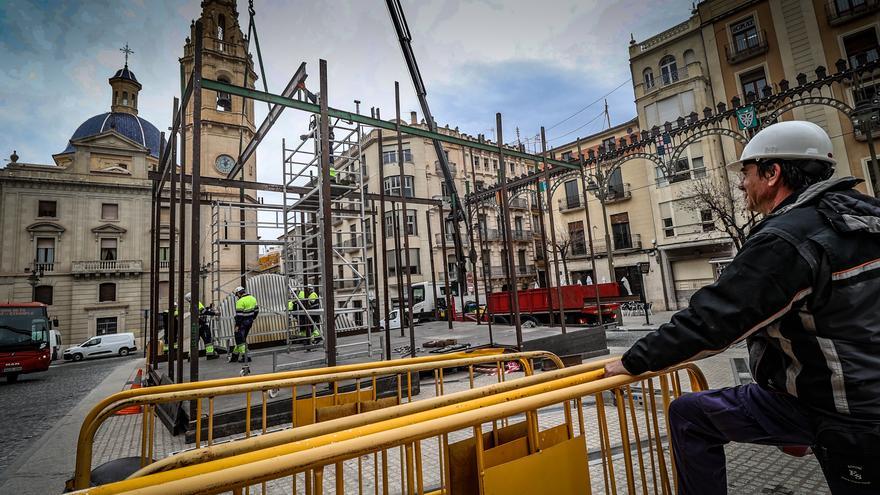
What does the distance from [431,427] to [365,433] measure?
0.81ft

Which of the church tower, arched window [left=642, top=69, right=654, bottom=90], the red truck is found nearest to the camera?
the red truck

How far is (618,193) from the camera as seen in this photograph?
27953 millimetres

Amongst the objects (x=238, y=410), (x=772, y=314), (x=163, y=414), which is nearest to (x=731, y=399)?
(x=772, y=314)

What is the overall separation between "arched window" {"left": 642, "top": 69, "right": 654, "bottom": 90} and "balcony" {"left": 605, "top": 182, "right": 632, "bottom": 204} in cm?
675

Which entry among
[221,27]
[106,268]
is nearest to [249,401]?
[106,268]

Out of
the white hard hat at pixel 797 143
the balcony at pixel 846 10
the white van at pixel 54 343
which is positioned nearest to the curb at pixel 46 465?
the white hard hat at pixel 797 143

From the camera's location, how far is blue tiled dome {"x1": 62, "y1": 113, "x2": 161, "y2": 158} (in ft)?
131

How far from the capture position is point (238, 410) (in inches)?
195

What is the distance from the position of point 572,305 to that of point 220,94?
105 feet

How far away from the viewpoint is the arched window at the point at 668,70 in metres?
25.2

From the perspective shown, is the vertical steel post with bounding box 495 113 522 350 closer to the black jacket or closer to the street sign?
the black jacket

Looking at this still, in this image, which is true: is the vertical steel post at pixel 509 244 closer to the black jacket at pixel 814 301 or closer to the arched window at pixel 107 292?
the black jacket at pixel 814 301

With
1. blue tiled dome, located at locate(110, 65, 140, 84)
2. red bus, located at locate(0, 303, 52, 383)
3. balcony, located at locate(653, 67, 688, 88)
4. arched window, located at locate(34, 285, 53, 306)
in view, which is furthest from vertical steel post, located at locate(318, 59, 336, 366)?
blue tiled dome, located at locate(110, 65, 140, 84)

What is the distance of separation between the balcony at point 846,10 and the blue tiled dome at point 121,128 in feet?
178
